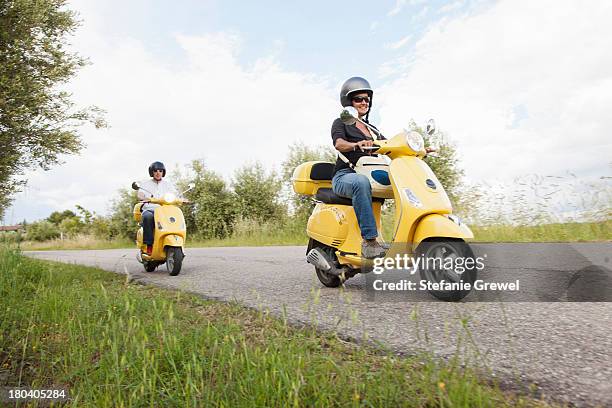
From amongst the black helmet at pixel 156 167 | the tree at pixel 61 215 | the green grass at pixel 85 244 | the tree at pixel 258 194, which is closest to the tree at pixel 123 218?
the green grass at pixel 85 244

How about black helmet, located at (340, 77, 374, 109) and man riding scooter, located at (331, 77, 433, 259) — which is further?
black helmet, located at (340, 77, 374, 109)

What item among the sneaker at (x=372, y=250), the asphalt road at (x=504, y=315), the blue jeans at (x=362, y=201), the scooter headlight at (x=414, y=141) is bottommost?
the asphalt road at (x=504, y=315)

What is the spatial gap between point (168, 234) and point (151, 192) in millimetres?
845

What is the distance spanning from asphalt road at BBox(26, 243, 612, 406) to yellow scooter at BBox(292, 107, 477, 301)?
22cm

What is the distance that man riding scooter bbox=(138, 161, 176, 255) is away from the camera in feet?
22.4

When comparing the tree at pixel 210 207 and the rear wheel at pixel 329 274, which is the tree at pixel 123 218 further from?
the rear wheel at pixel 329 274

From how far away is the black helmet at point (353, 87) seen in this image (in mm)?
4258

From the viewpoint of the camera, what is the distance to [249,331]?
9.71 ft

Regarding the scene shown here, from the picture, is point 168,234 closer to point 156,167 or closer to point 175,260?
point 175,260

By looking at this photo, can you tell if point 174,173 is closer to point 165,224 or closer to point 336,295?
point 165,224

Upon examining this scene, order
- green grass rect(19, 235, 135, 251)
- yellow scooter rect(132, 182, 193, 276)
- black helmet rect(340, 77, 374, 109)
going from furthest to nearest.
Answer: green grass rect(19, 235, 135, 251), yellow scooter rect(132, 182, 193, 276), black helmet rect(340, 77, 374, 109)

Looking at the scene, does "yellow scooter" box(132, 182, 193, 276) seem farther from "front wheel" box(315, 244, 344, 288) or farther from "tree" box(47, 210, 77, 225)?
"tree" box(47, 210, 77, 225)

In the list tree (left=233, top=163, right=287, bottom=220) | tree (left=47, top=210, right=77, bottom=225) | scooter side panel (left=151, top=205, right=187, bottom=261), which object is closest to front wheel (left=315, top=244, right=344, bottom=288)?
scooter side panel (left=151, top=205, right=187, bottom=261)

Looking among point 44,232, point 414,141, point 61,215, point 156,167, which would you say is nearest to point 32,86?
point 156,167
